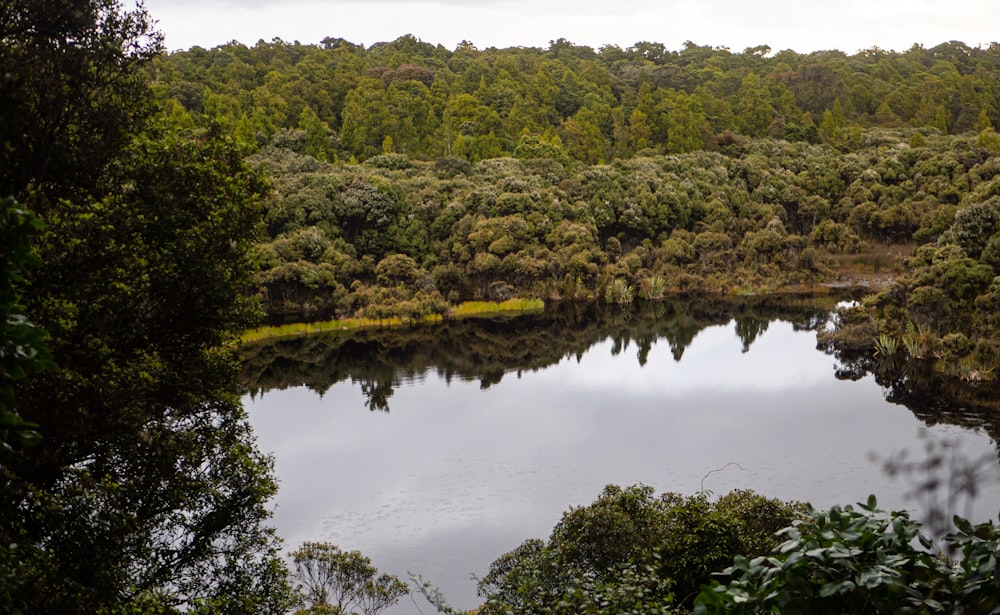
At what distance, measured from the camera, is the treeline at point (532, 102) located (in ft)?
265

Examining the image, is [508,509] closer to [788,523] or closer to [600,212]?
[788,523]

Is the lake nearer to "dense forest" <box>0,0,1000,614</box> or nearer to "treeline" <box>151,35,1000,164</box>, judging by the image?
"dense forest" <box>0,0,1000,614</box>

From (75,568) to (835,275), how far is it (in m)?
60.1

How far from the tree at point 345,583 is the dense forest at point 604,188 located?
78.2 ft

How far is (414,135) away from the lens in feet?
274

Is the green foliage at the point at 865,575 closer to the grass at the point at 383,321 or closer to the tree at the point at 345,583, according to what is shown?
the tree at the point at 345,583

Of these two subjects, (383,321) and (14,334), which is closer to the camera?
(14,334)

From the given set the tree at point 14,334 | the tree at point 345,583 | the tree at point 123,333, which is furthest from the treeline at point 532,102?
the tree at point 14,334

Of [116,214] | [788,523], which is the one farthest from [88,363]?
[788,523]

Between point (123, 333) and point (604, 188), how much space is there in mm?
59096

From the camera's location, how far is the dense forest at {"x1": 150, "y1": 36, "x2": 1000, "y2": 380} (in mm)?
50688

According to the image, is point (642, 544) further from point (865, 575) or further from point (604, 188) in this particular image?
point (604, 188)

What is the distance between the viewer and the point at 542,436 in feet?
96.2

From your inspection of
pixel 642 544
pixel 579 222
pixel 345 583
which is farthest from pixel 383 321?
pixel 642 544
